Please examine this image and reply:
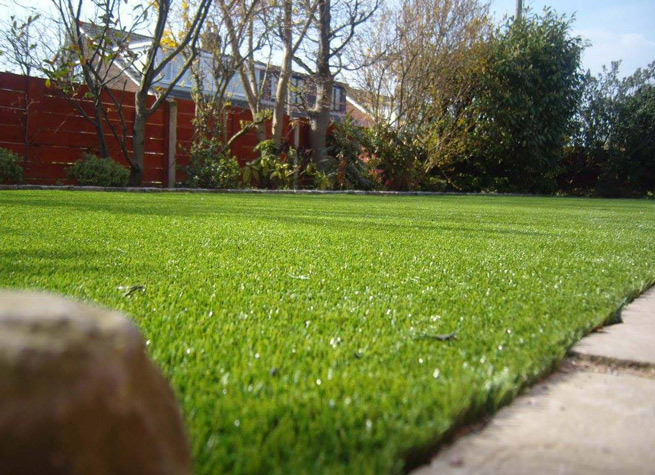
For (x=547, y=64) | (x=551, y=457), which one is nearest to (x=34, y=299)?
(x=551, y=457)

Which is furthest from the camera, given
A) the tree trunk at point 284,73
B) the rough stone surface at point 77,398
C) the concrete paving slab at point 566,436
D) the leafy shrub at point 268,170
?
the tree trunk at point 284,73

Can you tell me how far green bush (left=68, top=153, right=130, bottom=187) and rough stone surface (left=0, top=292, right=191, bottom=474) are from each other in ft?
35.2

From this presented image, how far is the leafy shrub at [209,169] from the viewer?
41.5ft

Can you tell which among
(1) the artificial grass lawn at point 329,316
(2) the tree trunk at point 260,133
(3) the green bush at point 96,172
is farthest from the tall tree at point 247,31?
(1) the artificial grass lawn at point 329,316

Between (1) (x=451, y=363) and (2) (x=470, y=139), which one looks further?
(2) (x=470, y=139)

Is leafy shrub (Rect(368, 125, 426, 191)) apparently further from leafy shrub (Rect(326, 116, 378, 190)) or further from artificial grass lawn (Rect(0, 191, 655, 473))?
artificial grass lawn (Rect(0, 191, 655, 473))

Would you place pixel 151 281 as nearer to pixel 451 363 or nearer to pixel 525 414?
pixel 451 363

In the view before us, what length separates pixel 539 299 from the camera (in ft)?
7.80

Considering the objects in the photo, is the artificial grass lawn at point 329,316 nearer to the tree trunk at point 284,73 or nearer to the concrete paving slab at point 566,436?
the concrete paving slab at point 566,436

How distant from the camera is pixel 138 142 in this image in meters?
11.9

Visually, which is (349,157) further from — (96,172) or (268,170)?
(96,172)

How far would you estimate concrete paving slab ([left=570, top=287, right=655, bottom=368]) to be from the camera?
1.67 m

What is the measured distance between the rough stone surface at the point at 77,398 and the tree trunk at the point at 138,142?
11.5 meters

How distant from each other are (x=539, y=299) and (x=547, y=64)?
63.8 ft
